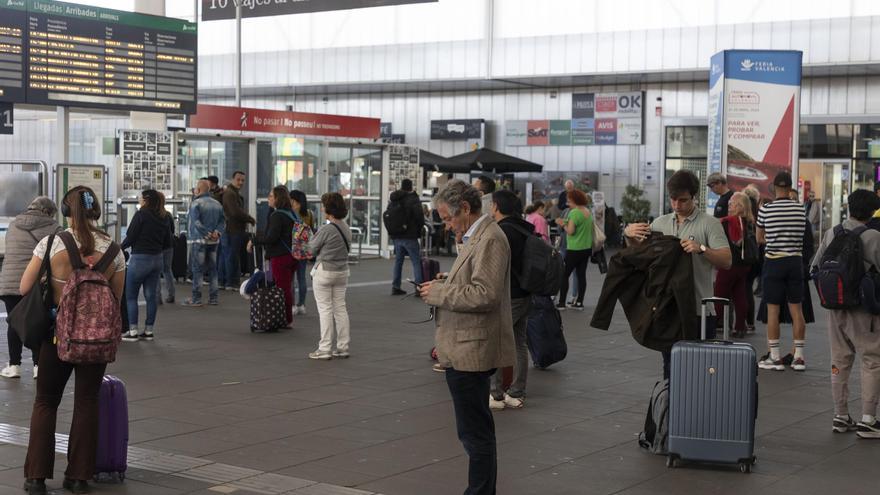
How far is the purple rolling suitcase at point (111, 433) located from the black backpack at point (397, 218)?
11.6m

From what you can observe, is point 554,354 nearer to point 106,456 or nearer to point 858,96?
point 106,456

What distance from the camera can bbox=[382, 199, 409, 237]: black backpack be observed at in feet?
59.7

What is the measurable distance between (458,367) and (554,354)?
519cm

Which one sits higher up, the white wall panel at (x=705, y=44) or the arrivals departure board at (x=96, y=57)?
the white wall panel at (x=705, y=44)

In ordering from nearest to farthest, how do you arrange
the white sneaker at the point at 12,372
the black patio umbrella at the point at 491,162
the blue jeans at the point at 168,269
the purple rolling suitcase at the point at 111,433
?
the purple rolling suitcase at the point at 111,433 → the white sneaker at the point at 12,372 → the blue jeans at the point at 168,269 → the black patio umbrella at the point at 491,162

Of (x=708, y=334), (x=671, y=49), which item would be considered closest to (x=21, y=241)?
(x=708, y=334)

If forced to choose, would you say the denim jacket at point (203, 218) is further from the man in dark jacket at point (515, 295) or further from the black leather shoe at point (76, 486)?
the black leather shoe at point (76, 486)

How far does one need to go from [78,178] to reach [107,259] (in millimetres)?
12078

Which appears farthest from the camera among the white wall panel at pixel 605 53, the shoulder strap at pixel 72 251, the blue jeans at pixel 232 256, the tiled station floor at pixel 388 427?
Answer: the white wall panel at pixel 605 53

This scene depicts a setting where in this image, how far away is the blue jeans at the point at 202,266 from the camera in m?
16.2

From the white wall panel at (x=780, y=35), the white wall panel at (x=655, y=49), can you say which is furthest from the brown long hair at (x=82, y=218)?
the white wall panel at (x=655, y=49)

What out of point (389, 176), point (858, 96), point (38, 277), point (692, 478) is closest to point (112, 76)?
point (389, 176)

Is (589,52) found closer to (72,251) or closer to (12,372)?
(12,372)

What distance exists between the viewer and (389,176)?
26625 millimetres
